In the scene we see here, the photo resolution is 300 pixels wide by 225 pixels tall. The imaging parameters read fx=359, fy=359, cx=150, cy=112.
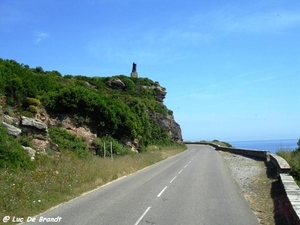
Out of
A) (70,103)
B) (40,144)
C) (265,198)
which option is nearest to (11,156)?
(40,144)

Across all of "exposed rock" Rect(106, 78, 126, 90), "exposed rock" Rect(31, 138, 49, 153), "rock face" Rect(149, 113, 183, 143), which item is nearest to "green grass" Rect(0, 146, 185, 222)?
"exposed rock" Rect(31, 138, 49, 153)

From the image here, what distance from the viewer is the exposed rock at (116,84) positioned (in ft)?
264

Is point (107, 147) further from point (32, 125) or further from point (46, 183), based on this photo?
point (46, 183)

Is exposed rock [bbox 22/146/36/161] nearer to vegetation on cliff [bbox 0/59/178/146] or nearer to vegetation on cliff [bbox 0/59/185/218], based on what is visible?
vegetation on cliff [bbox 0/59/185/218]

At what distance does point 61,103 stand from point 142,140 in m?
17.3

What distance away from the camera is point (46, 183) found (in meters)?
14.4

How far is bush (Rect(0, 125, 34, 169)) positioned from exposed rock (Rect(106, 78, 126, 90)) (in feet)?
204

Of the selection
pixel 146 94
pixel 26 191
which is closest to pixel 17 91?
pixel 26 191

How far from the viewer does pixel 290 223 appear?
955 cm

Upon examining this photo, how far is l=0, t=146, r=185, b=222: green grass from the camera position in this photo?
1122 cm

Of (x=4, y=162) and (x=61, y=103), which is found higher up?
(x=61, y=103)

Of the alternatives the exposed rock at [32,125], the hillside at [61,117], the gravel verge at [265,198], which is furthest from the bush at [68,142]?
the gravel verge at [265,198]

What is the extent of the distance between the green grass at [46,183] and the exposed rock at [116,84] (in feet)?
190

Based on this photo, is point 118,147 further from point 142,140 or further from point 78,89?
point 142,140
